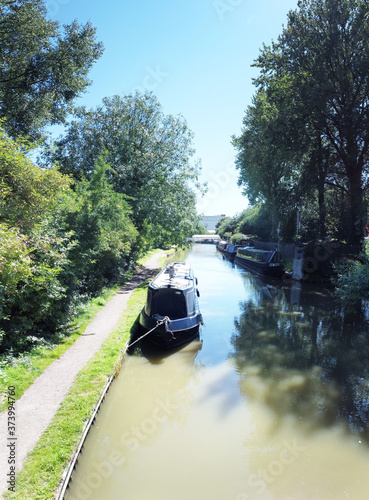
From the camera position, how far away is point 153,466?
448 cm

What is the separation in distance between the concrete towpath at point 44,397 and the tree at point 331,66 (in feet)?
47.9

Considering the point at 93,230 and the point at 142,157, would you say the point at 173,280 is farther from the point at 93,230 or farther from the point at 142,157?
the point at 142,157

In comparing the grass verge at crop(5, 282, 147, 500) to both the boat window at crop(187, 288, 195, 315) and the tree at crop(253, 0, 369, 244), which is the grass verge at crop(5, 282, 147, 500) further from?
the tree at crop(253, 0, 369, 244)

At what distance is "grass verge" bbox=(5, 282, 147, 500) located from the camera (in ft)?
11.7

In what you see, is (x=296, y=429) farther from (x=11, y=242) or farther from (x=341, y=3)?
(x=341, y=3)

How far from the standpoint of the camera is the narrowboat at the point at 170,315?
27.8ft

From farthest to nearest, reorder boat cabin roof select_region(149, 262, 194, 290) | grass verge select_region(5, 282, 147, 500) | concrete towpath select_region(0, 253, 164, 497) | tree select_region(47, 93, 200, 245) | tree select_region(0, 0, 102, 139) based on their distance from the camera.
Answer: tree select_region(47, 93, 200, 245) < tree select_region(0, 0, 102, 139) < boat cabin roof select_region(149, 262, 194, 290) < concrete towpath select_region(0, 253, 164, 497) < grass verge select_region(5, 282, 147, 500)

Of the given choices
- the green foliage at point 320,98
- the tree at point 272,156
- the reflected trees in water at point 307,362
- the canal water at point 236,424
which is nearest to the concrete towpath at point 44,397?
the canal water at point 236,424

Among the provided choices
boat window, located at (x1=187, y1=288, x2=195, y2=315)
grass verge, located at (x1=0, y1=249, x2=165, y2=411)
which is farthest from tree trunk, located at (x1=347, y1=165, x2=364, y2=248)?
grass verge, located at (x1=0, y1=249, x2=165, y2=411)

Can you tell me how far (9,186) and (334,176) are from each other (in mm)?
19958

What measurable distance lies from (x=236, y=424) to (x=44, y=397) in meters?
3.36

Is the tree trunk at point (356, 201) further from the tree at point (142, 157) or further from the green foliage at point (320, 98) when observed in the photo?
the tree at point (142, 157)

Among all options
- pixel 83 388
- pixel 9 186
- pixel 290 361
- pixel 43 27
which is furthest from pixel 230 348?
pixel 43 27

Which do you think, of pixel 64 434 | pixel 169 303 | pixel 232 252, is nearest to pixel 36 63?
pixel 169 303
